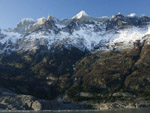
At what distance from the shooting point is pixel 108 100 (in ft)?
648

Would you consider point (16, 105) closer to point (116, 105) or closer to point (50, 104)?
point (50, 104)

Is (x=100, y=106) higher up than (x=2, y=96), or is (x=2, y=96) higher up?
(x=2, y=96)

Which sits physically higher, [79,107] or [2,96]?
[2,96]

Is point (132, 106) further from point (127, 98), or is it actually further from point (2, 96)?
point (2, 96)

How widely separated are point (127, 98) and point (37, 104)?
8729cm

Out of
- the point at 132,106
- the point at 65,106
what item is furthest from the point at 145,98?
the point at 65,106

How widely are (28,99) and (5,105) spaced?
64.3 feet

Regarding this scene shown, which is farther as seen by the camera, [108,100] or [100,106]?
[108,100]

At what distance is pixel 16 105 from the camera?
162875 mm

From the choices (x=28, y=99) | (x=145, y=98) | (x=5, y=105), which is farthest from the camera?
(x=145, y=98)

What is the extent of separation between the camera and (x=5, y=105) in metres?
162

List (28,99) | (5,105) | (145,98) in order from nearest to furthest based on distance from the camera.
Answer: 1. (5,105)
2. (28,99)
3. (145,98)

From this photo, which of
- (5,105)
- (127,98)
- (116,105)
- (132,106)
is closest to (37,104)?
(5,105)

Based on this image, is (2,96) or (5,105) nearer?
(5,105)
